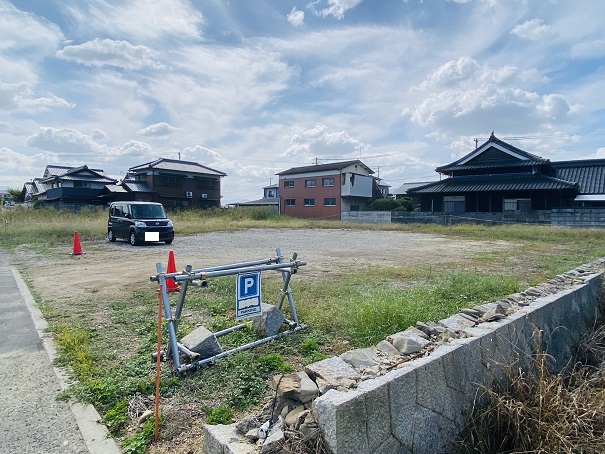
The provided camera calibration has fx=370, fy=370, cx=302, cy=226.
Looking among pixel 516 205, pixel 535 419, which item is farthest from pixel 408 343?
pixel 516 205

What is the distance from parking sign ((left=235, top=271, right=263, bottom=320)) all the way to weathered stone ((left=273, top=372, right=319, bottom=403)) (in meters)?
1.04

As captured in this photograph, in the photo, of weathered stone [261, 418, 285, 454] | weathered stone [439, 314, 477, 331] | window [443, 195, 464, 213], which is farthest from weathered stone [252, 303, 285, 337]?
window [443, 195, 464, 213]

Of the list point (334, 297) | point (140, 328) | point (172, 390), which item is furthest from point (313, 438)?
point (334, 297)

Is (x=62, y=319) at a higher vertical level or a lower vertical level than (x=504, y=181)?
lower

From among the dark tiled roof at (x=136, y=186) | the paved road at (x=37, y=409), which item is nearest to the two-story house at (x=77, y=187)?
the dark tiled roof at (x=136, y=186)

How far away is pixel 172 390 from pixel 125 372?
1.65 feet

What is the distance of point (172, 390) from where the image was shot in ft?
8.50

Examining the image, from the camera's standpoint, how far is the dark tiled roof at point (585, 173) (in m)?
22.6

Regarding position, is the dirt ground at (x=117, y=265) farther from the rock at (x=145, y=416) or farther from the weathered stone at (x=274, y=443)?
the weathered stone at (x=274, y=443)

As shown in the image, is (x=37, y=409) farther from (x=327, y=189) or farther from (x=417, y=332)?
(x=327, y=189)

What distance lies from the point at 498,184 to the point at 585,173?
6.21 metres

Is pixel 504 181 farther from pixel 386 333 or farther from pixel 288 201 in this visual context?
pixel 386 333

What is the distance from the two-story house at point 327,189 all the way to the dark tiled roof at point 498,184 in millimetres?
8151

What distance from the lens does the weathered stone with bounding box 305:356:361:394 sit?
1.90 m
